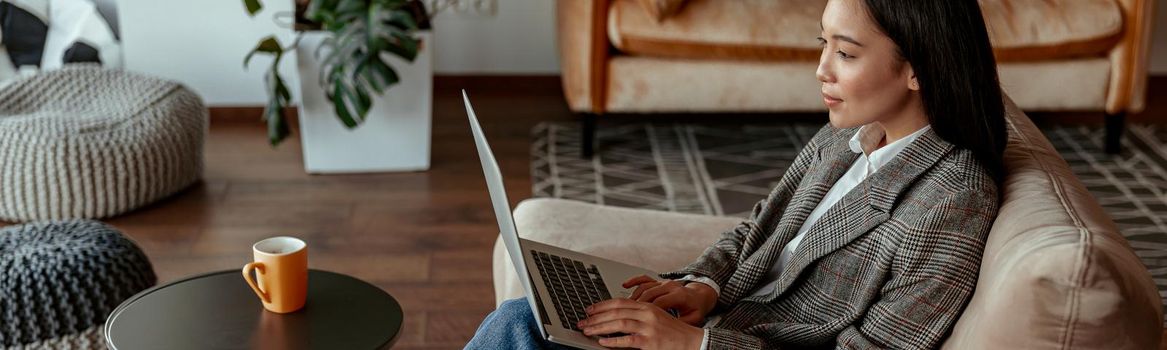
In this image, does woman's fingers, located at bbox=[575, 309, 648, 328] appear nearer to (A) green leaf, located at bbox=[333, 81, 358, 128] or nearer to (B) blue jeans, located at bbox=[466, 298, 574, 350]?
(B) blue jeans, located at bbox=[466, 298, 574, 350]

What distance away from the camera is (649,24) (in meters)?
3.12

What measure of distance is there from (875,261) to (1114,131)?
247 cm

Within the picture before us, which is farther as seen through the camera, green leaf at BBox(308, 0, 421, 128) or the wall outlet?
the wall outlet

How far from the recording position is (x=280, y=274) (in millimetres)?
1467

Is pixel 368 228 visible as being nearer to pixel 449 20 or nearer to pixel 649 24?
pixel 649 24

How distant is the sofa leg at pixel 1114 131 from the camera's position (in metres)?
3.36

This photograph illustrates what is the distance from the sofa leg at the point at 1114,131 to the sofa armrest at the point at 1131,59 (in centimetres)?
6

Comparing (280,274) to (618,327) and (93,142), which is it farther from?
(93,142)

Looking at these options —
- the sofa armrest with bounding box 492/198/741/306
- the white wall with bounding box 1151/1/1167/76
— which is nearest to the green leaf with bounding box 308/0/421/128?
the sofa armrest with bounding box 492/198/741/306

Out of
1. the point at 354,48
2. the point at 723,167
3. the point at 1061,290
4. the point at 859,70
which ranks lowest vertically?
the point at 723,167

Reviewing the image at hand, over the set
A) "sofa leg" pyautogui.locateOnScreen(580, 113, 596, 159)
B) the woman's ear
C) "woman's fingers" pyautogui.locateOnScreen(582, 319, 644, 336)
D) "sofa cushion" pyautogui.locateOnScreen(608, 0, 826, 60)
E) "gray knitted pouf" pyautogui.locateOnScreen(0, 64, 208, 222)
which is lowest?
"sofa leg" pyautogui.locateOnScreen(580, 113, 596, 159)

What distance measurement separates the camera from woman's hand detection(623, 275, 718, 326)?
143 centimetres

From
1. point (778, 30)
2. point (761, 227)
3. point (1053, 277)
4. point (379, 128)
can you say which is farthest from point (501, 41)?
Answer: point (1053, 277)

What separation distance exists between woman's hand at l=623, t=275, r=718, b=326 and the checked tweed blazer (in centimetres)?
2
